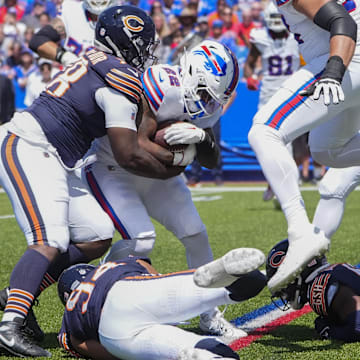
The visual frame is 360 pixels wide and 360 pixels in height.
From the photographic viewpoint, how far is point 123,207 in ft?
10.7

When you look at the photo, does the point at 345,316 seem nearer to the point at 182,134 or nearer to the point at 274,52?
the point at 182,134

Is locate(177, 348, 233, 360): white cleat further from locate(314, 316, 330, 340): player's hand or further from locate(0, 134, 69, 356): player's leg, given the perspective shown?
locate(314, 316, 330, 340): player's hand

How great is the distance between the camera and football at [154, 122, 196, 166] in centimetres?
317

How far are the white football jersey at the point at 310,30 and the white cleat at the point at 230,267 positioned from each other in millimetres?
1419

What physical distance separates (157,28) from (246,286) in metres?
9.76

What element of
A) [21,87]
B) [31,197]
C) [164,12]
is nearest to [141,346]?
[31,197]

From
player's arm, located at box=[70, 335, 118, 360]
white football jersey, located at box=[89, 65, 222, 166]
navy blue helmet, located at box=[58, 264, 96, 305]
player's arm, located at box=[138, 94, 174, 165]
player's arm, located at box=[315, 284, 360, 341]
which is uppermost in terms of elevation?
white football jersey, located at box=[89, 65, 222, 166]

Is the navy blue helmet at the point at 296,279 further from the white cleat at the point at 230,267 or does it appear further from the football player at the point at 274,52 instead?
the football player at the point at 274,52

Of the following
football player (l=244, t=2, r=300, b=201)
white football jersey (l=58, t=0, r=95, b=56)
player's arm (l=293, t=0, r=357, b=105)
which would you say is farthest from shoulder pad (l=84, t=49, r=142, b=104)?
football player (l=244, t=2, r=300, b=201)

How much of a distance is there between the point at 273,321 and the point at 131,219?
779mm

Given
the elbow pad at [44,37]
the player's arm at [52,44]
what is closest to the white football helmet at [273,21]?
the player's arm at [52,44]

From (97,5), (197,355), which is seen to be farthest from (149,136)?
(97,5)

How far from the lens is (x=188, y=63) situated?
316 cm

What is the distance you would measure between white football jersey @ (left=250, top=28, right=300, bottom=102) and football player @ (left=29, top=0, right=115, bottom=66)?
9.03 ft
